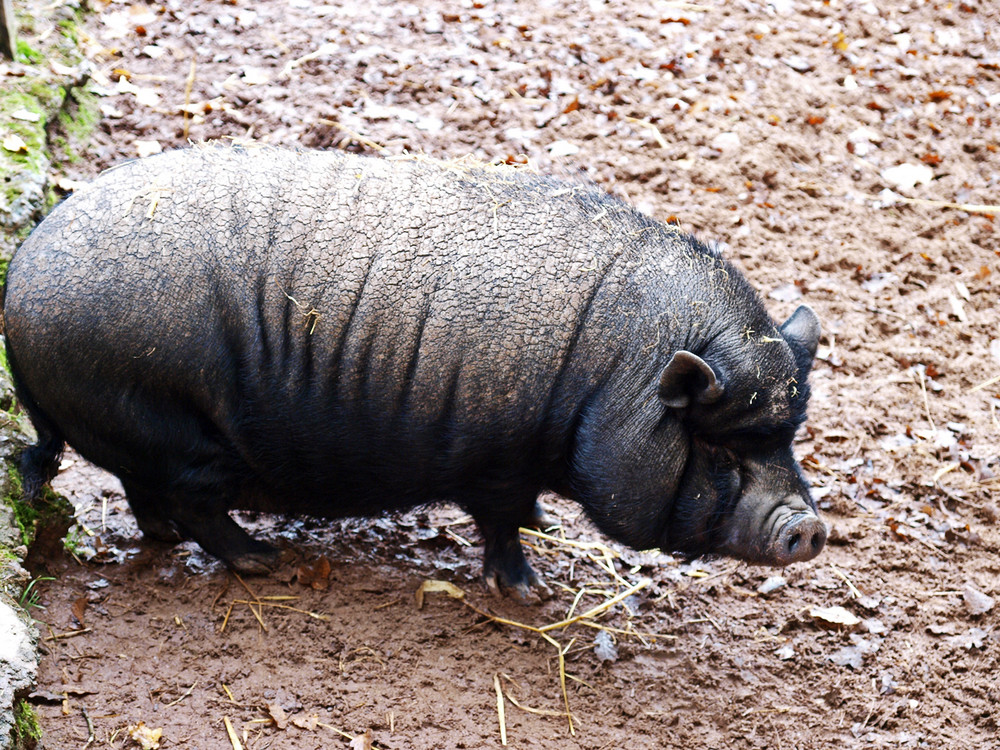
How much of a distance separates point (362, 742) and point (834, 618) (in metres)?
2.53

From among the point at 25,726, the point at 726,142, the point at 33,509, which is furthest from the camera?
the point at 726,142

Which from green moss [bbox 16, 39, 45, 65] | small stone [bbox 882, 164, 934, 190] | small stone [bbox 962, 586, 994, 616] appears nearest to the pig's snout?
small stone [bbox 962, 586, 994, 616]

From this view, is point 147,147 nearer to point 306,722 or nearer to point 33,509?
point 33,509

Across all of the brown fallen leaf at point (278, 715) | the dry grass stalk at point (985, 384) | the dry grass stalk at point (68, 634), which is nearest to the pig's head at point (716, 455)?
the brown fallen leaf at point (278, 715)

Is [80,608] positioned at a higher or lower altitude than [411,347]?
lower

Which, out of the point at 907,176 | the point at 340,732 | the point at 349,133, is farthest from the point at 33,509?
the point at 907,176

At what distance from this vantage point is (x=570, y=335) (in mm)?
4402

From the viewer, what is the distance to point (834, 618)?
531cm

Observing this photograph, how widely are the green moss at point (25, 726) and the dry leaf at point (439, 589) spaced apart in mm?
1879

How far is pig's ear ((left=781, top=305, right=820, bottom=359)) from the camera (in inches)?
186

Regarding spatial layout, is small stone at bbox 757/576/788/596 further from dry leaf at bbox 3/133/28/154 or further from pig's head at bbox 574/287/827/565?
dry leaf at bbox 3/133/28/154

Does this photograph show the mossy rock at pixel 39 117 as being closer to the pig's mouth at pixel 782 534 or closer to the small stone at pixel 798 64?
the pig's mouth at pixel 782 534

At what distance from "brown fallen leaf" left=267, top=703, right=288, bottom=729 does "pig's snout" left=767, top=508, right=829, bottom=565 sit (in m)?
2.23

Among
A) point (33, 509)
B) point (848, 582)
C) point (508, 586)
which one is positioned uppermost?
point (33, 509)
